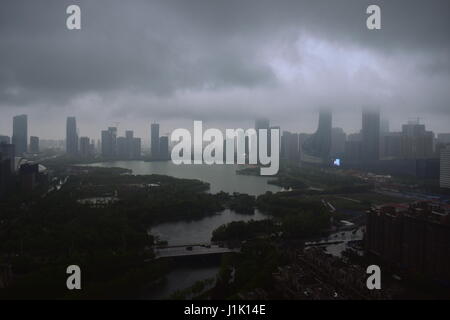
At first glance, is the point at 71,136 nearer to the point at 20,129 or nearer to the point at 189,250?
the point at 20,129

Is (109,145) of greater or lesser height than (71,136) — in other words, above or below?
below

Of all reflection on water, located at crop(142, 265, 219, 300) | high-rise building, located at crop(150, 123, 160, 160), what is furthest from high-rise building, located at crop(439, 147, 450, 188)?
high-rise building, located at crop(150, 123, 160, 160)

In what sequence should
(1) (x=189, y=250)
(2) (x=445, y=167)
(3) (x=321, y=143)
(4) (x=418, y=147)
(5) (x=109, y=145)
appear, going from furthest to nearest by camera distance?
(5) (x=109, y=145), (3) (x=321, y=143), (4) (x=418, y=147), (2) (x=445, y=167), (1) (x=189, y=250)

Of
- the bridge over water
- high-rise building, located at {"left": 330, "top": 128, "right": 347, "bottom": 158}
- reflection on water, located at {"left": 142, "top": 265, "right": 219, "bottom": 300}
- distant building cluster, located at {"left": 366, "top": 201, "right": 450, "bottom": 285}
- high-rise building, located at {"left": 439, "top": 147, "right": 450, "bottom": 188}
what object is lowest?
reflection on water, located at {"left": 142, "top": 265, "right": 219, "bottom": 300}

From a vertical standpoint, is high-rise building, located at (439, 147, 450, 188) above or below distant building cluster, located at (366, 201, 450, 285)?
above

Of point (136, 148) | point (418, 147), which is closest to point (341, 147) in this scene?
point (418, 147)

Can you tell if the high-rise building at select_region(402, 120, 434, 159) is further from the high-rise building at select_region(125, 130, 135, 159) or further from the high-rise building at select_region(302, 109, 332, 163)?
the high-rise building at select_region(125, 130, 135, 159)
